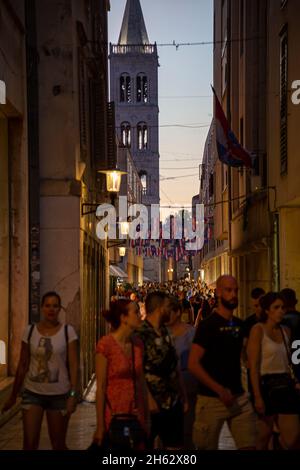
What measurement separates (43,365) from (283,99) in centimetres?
1006

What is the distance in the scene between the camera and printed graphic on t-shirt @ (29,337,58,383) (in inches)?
295

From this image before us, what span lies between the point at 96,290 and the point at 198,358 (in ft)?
42.4

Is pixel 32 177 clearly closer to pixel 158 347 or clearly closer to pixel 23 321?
pixel 23 321

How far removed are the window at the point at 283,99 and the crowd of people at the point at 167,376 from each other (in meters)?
8.63

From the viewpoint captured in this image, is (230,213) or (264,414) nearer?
(264,414)

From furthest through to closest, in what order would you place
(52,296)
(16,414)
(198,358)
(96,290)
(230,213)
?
(230,213) < (96,290) < (16,414) < (52,296) < (198,358)

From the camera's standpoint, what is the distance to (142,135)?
109250 millimetres

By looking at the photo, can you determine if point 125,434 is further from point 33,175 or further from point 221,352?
point 33,175

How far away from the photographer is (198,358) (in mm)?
6855

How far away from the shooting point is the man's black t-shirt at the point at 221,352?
6.85 metres

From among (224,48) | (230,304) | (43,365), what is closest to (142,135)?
(224,48)

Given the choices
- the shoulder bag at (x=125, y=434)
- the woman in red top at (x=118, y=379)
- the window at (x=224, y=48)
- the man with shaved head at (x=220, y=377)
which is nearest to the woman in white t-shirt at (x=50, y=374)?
the woman in red top at (x=118, y=379)

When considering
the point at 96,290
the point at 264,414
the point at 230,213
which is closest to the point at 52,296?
the point at 264,414

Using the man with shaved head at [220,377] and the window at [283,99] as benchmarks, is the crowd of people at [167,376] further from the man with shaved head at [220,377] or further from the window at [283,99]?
the window at [283,99]
